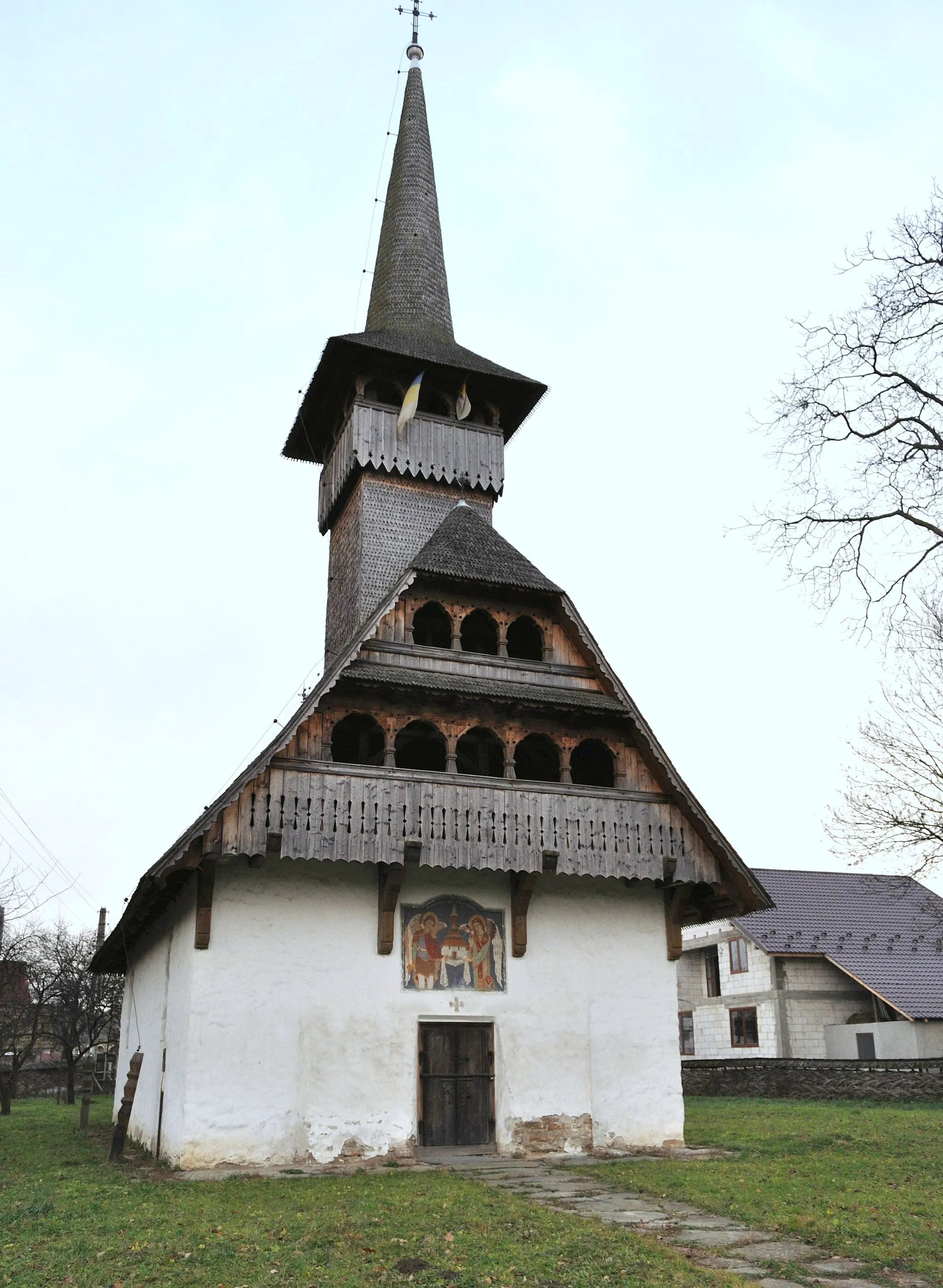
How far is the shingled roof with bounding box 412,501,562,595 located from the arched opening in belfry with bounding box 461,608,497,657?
73 centimetres

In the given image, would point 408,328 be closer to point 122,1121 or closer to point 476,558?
point 476,558

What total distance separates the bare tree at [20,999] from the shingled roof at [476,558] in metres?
20.3

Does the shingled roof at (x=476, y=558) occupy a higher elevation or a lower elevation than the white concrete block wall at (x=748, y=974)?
higher

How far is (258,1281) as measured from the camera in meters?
6.97

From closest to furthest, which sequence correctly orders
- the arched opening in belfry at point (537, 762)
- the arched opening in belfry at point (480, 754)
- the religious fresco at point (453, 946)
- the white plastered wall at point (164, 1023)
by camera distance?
the white plastered wall at point (164, 1023), the religious fresco at point (453, 946), the arched opening in belfry at point (480, 754), the arched opening in belfry at point (537, 762)

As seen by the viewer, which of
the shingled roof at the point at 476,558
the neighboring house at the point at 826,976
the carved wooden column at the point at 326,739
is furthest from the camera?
the neighboring house at the point at 826,976

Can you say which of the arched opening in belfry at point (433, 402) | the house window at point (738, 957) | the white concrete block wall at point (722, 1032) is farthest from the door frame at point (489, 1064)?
the house window at point (738, 957)

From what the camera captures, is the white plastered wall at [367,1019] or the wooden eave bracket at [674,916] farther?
the wooden eave bracket at [674,916]

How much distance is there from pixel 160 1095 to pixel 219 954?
286 centimetres

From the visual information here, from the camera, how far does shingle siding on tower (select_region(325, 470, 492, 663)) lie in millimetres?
20172

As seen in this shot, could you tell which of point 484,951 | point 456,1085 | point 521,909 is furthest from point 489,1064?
point 521,909

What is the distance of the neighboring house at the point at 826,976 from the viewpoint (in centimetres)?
2784

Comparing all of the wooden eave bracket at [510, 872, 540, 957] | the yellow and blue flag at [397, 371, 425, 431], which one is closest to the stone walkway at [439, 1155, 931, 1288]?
the wooden eave bracket at [510, 872, 540, 957]

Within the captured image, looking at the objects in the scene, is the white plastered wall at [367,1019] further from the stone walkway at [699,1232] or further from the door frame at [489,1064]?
the stone walkway at [699,1232]
